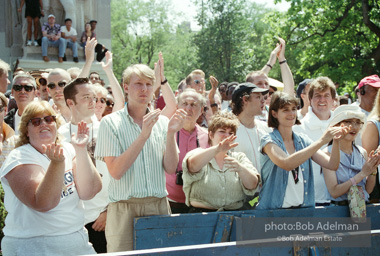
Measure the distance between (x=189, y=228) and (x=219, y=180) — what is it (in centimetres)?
63

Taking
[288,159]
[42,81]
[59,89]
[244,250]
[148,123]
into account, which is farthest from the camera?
[42,81]

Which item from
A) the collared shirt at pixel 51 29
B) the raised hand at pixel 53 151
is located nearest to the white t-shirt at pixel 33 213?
the raised hand at pixel 53 151

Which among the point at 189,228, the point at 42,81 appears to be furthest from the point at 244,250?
the point at 42,81

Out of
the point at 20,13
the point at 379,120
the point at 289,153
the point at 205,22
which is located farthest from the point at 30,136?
the point at 205,22

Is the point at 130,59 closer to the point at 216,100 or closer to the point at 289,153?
the point at 216,100

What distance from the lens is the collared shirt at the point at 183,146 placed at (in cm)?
423

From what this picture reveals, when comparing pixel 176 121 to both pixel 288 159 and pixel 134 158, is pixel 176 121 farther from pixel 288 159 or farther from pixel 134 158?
pixel 288 159

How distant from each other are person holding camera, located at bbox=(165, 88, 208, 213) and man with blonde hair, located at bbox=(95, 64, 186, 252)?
688 millimetres

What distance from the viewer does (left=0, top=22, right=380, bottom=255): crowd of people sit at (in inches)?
108

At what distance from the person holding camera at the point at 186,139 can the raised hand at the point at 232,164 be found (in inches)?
24.2

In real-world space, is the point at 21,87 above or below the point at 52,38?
below

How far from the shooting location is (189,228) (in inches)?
134

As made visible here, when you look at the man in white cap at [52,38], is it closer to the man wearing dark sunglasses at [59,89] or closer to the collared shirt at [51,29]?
the collared shirt at [51,29]

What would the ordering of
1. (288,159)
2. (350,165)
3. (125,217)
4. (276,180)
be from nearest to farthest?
(125,217)
(288,159)
(276,180)
(350,165)
